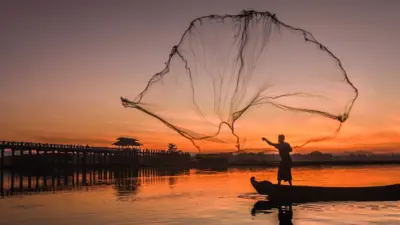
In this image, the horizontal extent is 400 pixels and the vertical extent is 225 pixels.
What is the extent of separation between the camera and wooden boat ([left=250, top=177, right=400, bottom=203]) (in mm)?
26969

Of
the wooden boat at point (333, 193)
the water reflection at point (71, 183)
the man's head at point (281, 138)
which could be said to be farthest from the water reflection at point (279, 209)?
the water reflection at point (71, 183)

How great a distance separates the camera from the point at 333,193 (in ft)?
90.1

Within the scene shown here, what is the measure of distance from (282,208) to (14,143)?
195 feet

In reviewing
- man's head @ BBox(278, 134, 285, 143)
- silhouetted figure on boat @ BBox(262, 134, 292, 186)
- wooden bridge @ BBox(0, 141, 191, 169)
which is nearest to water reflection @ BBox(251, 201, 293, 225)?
silhouetted figure on boat @ BBox(262, 134, 292, 186)

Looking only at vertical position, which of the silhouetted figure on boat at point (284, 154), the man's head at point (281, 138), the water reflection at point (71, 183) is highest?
the man's head at point (281, 138)

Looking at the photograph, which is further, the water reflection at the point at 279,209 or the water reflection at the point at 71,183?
the water reflection at the point at 71,183

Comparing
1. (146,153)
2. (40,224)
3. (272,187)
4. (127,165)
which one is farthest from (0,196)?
(146,153)

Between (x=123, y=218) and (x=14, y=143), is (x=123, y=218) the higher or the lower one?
the lower one

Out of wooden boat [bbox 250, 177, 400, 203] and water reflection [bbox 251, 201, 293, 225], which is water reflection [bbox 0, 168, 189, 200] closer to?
water reflection [bbox 251, 201, 293, 225]

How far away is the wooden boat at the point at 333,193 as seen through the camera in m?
27.0

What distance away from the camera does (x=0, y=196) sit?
112ft

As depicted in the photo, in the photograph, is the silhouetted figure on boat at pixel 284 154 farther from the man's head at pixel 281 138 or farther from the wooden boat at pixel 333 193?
the wooden boat at pixel 333 193

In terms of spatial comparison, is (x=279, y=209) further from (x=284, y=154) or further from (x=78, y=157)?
(x=78, y=157)

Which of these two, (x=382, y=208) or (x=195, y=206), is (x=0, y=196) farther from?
(x=382, y=208)
